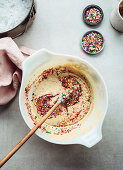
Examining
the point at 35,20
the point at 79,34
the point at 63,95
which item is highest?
the point at 35,20

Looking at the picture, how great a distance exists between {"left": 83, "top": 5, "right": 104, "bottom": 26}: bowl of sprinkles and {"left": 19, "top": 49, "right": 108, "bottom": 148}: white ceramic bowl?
317 mm

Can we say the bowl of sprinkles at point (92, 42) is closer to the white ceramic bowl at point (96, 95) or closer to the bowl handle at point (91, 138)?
the white ceramic bowl at point (96, 95)

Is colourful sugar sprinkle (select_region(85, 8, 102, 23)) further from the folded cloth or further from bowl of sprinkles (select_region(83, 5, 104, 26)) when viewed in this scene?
the folded cloth

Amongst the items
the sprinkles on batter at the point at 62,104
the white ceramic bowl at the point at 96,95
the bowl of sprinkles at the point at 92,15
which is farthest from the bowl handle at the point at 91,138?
the bowl of sprinkles at the point at 92,15

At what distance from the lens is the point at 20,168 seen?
1.13m

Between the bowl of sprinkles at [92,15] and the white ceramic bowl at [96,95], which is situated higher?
the bowl of sprinkles at [92,15]

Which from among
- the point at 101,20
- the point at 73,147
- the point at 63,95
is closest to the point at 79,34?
the point at 101,20

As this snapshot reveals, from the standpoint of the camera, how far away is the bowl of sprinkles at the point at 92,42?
1.14m

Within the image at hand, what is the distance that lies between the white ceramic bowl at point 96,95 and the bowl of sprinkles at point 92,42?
17 centimetres

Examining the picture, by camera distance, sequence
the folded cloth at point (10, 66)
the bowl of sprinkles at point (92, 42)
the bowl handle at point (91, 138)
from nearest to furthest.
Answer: the bowl handle at point (91, 138), the folded cloth at point (10, 66), the bowl of sprinkles at point (92, 42)

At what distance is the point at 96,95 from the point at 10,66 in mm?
516

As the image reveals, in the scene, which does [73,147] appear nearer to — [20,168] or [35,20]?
[20,168]

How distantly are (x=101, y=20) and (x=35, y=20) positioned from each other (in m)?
0.41

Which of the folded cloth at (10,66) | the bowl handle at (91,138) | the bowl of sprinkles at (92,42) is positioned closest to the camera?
the bowl handle at (91,138)
